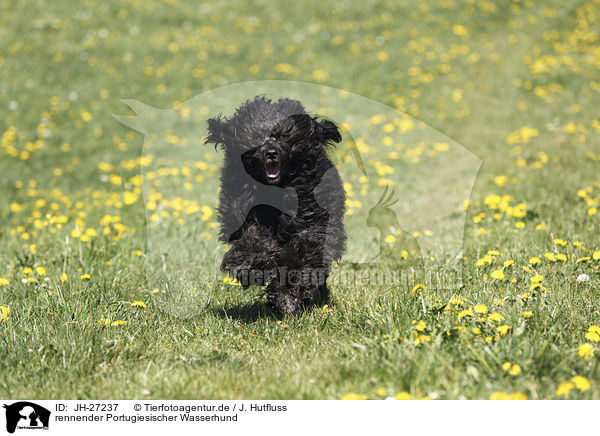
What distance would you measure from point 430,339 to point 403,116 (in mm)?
7821

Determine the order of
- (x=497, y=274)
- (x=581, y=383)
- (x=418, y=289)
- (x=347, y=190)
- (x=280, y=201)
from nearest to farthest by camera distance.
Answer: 1. (x=581, y=383)
2. (x=418, y=289)
3. (x=280, y=201)
4. (x=497, y=274)
5. (x=347, y=190)

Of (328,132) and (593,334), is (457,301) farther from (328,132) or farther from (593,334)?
(328,132)

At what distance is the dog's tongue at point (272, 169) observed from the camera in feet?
11.9

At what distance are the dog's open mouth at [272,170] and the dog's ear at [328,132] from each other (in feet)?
1.47

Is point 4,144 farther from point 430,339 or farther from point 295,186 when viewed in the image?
point 430,339

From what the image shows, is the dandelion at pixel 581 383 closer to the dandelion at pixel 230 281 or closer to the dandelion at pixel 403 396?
the dandelion at pixel 403 396

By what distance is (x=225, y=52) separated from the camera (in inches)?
528

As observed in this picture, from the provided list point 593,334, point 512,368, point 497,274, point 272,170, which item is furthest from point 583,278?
point 272,170

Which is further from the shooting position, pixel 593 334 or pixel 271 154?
pixel 271 154

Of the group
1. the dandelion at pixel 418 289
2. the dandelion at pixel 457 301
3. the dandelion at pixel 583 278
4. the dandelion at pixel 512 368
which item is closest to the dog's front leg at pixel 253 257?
the dandelion at pixel 418 289

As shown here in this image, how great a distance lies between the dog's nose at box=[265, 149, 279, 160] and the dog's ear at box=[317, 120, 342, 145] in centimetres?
44

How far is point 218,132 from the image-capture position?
3926 mm

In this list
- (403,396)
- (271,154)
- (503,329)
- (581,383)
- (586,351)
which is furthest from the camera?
(271,154)
